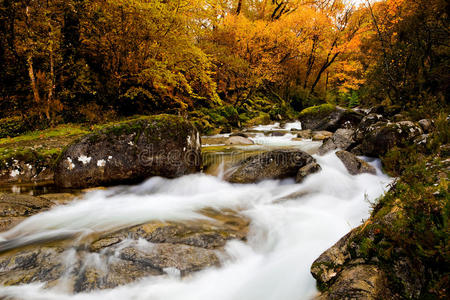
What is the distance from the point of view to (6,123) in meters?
7.93

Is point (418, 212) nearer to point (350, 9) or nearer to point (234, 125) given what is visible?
point (234, 125)

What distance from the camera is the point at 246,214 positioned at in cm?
450

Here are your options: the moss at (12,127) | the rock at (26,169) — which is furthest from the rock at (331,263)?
the moss at (12,127)

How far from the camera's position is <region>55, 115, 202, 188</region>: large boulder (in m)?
5.17

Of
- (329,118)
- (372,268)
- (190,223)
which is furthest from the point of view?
(329,118)

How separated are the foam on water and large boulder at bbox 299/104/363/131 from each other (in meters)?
7.61

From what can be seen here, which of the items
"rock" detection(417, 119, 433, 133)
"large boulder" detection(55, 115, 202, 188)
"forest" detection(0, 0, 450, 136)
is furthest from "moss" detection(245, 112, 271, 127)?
"large boulder" detection(55, 115, 202, 188)

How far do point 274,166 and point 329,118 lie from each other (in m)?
9.40

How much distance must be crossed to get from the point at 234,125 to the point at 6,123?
36.2ft

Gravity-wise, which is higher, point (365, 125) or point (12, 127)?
point (12, 127)

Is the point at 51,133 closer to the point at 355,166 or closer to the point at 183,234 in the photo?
the point at 183,234

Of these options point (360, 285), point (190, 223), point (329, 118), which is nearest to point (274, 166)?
point (190, 223)

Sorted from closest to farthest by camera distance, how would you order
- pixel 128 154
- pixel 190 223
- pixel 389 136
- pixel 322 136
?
pixel 190 223 < pixel 128 154 < pixel 389 136 < pixel 322 136

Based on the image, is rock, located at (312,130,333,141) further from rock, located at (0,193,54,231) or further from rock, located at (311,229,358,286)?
rock, located at (0,193,54,231)
